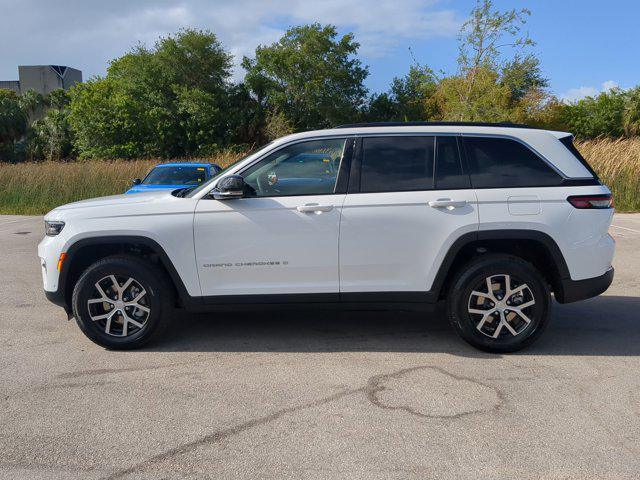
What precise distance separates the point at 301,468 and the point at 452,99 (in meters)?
22.9

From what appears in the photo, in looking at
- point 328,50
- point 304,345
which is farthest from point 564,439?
point 328,50

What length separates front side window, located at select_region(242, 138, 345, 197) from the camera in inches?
193

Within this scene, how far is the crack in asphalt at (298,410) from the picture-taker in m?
3.17

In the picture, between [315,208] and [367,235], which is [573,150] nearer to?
[367,235]

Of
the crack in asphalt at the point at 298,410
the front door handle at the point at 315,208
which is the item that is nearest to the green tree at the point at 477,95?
the front door handle at the point at 315,208

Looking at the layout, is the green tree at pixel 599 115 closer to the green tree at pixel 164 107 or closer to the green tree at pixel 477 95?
the green tree at pixel 477 95

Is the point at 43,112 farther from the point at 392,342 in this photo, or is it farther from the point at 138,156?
the point at 392,342

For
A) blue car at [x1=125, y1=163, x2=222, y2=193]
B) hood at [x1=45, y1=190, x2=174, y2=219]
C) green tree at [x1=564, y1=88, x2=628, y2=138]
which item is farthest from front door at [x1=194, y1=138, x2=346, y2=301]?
green tree at [x1=564, y1=88, x2=628, y2=138]

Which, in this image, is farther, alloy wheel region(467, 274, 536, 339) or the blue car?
the blue car

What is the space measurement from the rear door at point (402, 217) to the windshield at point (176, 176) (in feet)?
27.2

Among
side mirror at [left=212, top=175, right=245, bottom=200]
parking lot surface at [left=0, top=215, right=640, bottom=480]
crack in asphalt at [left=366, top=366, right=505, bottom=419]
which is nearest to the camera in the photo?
parking lot surface at [left=0, top=215, right=640, bottom=480]

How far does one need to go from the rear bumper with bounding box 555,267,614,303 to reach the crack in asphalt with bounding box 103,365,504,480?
1.22 metres

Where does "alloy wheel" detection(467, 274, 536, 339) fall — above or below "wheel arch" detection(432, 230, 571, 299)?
below

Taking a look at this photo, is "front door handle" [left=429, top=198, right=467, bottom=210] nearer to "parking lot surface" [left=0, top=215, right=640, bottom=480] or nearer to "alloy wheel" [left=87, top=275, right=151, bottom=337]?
"parking lot surface" [left=0, top=215, right=640, bottom=480]
